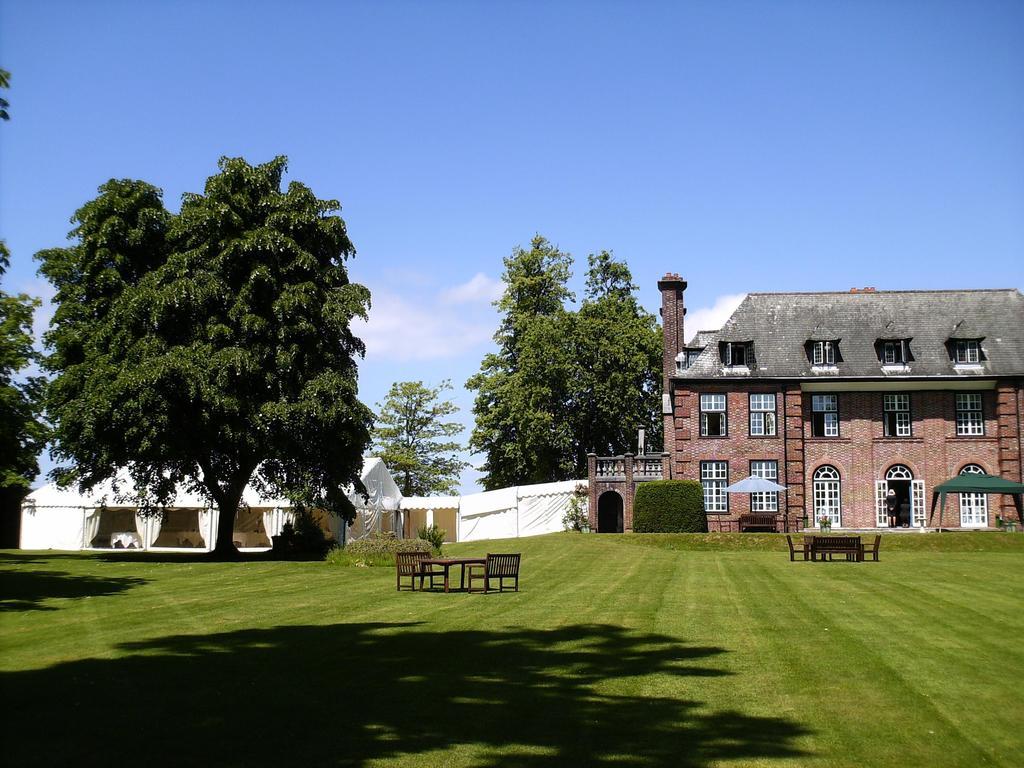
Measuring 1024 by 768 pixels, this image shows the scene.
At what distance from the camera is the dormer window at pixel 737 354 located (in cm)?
4734

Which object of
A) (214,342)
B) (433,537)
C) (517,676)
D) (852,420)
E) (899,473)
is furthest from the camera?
(852,420)

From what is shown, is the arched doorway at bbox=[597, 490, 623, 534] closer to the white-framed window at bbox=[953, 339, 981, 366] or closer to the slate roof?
the slate roof

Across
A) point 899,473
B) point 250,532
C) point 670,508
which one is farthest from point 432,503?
point 899,473

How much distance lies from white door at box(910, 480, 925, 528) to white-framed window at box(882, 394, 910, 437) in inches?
98.7

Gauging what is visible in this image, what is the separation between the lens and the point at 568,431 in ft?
187

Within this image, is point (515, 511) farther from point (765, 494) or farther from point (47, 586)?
point (47, 586)

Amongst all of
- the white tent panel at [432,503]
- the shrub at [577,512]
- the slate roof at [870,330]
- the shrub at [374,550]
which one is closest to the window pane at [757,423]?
the slate roof at [870,330]

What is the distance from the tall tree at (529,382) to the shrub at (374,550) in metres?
25.8

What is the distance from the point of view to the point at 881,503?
45906mm

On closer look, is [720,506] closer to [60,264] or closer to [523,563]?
[523,563]

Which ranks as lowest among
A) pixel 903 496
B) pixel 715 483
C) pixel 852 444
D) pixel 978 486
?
pixel 903 496

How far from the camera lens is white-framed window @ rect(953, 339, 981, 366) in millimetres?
46094

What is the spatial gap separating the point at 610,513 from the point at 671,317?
35.7 ft

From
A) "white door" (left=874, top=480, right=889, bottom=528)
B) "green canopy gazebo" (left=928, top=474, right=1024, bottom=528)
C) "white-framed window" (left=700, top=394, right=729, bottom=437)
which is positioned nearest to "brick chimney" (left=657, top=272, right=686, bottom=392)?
"white-framed window" (left=700, top=394, right=729, bottom=437)
